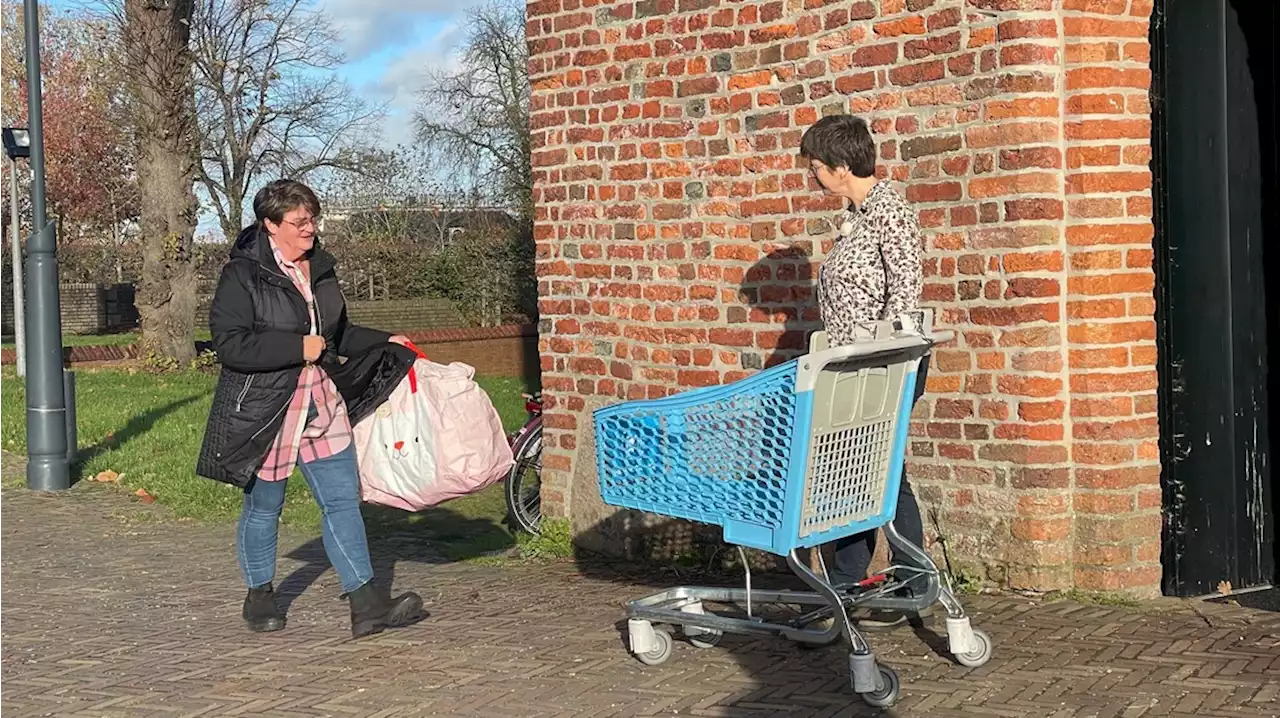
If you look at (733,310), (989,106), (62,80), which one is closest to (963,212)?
(989,106)

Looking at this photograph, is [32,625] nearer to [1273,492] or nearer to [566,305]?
[566,305]

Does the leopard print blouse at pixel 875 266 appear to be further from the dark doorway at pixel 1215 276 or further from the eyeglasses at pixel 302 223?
the eyeglasses at pixel 302 223

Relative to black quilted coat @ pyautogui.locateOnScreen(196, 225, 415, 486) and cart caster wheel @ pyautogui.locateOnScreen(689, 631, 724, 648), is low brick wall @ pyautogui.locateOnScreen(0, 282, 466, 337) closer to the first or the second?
black quilted coat @ pyautogui.locateOnScreen(196, 225, 415, 486)

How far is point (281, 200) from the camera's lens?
6.30 m

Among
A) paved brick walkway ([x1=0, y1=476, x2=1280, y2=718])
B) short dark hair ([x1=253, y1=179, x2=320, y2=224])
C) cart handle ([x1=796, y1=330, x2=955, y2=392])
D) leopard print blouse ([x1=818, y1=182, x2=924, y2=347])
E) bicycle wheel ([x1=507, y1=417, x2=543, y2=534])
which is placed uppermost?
short dark hair ([x1=253, y1=179, x2=320, y2=224])

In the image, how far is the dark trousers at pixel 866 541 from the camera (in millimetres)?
5812

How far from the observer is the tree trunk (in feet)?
68.7

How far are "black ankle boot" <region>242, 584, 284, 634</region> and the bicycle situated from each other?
2.61m

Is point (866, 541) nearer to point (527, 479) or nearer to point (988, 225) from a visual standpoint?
point (988, 225)

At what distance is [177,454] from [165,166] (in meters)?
9.70

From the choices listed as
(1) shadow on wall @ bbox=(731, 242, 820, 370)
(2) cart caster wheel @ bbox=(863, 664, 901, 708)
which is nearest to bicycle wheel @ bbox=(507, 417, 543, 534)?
(1) shadow on wall @ bbox=(731, 242, 820, 370)

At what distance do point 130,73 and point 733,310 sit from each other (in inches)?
619

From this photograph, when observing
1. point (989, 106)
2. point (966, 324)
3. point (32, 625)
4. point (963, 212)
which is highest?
point (989, 106)

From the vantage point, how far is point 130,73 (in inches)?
827
